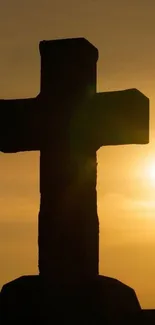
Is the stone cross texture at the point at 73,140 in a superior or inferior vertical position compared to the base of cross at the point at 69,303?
superior

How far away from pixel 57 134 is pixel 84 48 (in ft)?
2.50

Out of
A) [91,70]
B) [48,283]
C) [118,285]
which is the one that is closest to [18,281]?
[48,283]

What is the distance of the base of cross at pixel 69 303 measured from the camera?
6090 mm

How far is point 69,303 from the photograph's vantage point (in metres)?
6.16

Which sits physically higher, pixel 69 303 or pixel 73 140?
pixel 73 140

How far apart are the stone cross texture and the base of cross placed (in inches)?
5.3

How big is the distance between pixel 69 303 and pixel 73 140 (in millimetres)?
1356

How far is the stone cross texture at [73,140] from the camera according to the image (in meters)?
6.32

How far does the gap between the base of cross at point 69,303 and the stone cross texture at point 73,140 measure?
0.44ft

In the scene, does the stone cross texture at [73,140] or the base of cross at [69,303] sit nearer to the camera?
the base of cross at [69,303]

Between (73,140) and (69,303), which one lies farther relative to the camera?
(73,140)

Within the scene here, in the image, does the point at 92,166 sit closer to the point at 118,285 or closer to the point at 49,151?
the point at 49,151

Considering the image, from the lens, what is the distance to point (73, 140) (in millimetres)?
6566

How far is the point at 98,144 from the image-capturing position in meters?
6.58
